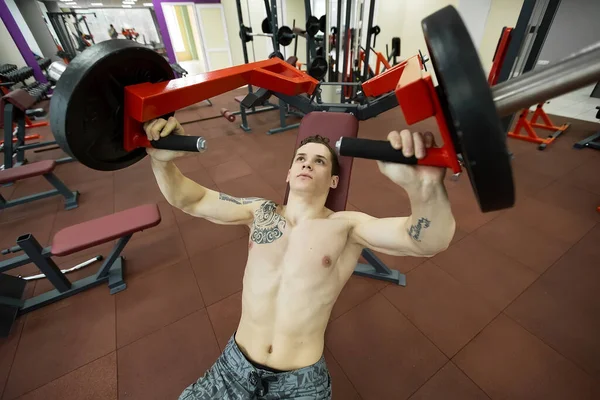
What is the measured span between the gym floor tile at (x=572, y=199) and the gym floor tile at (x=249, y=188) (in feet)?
8.87

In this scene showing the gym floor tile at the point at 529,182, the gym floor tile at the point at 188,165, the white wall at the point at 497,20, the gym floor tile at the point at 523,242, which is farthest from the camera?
the white wall at the point at 497,20

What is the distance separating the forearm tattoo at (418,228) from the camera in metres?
0.79

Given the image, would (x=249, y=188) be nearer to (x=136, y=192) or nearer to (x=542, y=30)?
(x=136, y=192)

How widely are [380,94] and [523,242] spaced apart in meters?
2.13

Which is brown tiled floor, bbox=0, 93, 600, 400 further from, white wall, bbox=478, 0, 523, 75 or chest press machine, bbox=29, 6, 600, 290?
white wall, bbox=478, 0, 523, 75

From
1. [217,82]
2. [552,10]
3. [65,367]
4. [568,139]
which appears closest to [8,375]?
[65,367]

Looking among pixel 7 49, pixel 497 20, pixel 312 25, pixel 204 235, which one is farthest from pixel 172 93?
pixel 7 49

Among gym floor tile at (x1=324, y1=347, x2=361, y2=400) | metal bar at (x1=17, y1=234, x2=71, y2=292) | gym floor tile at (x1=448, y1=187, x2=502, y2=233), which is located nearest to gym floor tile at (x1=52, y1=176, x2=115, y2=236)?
metal bar at (x1=17, y1=234, x2=71, y2=292)

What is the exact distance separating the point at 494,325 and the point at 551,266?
2.63 feet

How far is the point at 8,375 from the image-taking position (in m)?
1.50

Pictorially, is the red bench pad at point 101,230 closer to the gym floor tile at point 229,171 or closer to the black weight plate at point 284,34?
the gym floor tile at point 229,171

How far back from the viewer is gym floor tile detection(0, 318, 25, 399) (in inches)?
58.9

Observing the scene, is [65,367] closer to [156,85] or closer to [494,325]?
[156,85]

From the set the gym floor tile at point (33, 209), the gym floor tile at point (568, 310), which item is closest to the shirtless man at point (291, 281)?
the gym floor tile at point (568, 310)
